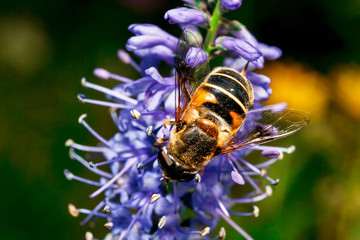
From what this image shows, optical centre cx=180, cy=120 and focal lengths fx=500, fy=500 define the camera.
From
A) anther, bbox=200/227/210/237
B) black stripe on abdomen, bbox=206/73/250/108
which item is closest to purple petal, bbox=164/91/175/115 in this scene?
black stripe on abdomen, bbox=206/73/250/108

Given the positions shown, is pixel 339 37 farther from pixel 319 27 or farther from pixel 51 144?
pixel 51 144

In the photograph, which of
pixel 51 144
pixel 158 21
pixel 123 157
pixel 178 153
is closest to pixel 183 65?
pixel 178 153

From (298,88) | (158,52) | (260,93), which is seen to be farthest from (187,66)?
(298,88)

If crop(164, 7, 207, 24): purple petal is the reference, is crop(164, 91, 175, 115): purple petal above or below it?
below

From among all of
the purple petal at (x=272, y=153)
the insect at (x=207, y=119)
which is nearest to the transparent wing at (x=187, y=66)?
the insect at (x=207, y=119)

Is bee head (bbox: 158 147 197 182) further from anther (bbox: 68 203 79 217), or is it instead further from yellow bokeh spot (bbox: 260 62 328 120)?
yellow bokeh spot (bbox: 260 62 328 120)

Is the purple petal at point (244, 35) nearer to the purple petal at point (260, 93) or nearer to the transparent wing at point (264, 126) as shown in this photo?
the purple petal at point (260, 93)
